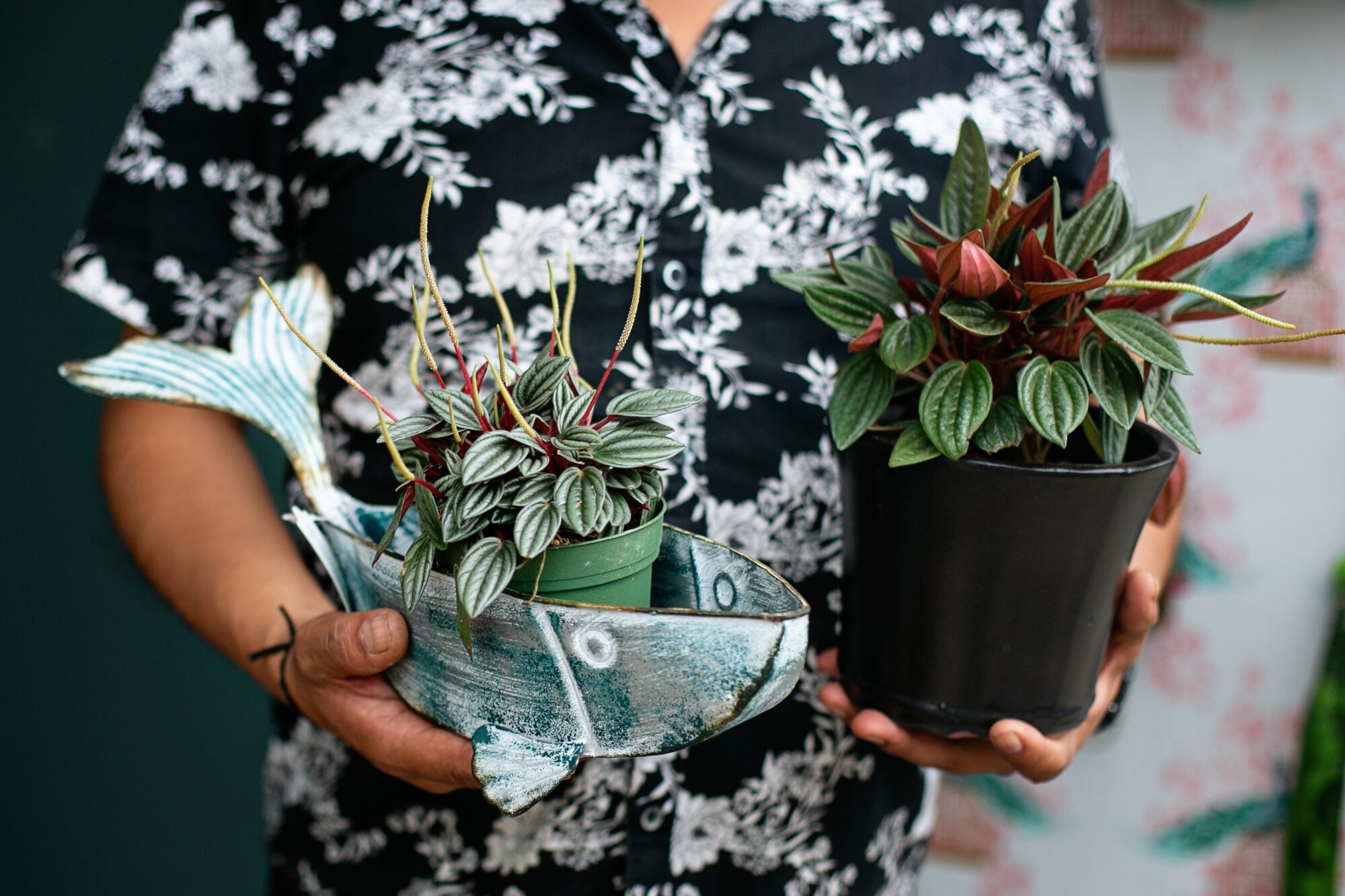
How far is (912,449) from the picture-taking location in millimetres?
552

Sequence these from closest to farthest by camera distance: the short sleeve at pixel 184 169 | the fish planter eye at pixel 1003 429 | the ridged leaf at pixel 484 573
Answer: the ridged leaf at pixel 484 573, the fish planter eye at pixel 1003 429, the short sleeve at pixel 184 169

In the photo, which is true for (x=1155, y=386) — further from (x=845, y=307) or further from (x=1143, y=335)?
(x=845, y=307)

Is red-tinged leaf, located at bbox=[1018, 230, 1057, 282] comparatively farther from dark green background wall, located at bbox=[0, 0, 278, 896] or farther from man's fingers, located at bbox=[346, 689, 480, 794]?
dark green background wall, located at bbox=[0, 0, 278, 896]

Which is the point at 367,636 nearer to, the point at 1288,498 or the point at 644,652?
the point at 644,652

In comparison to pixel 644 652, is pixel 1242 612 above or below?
below

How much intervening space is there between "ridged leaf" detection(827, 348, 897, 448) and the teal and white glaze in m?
0.12

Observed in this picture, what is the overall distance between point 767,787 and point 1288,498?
1.23 metres

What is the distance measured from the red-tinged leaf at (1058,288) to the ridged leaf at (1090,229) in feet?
0.08

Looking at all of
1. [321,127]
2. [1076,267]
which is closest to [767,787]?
[1076,267]

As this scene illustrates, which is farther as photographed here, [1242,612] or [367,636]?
[1242,612]

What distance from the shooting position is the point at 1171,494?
0.68 m

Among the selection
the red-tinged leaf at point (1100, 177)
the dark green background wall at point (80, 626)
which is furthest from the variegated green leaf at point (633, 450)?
the dark green background wall at point (80, 626)

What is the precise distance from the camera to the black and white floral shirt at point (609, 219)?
72 centimetres

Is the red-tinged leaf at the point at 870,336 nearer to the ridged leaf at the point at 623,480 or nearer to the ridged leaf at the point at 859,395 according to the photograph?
the ridged leaf at the point at 859,395
